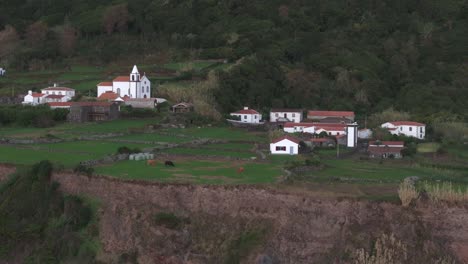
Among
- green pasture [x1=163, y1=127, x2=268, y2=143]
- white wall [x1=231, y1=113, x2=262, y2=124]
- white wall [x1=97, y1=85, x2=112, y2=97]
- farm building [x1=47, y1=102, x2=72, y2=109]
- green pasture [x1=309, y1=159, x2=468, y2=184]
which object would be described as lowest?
green pasture [x1=309, y1=159, x2=468, y2=184]

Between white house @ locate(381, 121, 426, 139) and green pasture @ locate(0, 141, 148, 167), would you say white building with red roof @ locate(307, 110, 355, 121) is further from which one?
green pasture @ locate(0, 141, 148, 167)

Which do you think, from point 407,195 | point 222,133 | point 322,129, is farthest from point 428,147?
point 407,195

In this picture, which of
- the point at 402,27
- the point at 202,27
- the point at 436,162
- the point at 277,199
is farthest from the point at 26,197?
the point at 402,27

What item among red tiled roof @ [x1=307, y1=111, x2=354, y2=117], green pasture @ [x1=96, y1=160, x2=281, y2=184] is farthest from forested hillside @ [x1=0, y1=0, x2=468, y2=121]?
green pasture @ [x1=96, y1=160, x2=281, y2=184]

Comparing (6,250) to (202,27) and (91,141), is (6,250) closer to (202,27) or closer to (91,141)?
(91,141)

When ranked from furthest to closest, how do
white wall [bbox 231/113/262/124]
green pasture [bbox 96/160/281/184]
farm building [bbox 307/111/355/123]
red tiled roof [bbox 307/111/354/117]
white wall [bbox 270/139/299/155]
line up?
red tiled roof [bbox 307/111/354/117] < farm building [bbox 307/111/355/123] < white wall [bbox 231/113/262/124] < white wall [bbox 270/139/299/155] < green pasture [bbox 96/160/281/184]

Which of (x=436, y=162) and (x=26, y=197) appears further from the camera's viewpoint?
(x=436, y=162)
